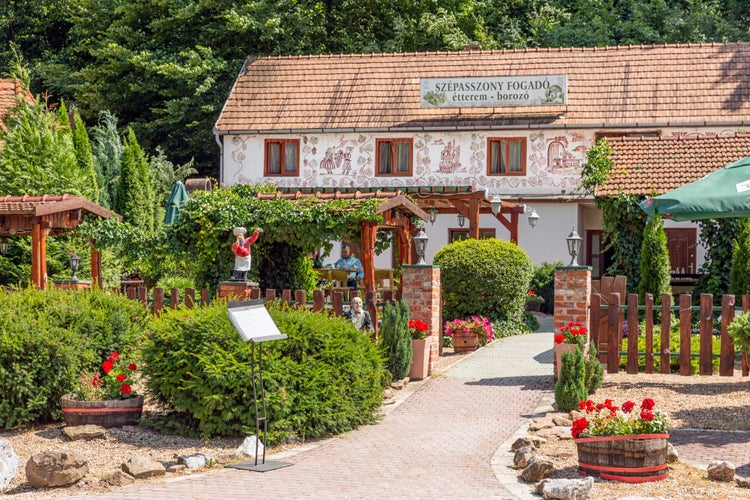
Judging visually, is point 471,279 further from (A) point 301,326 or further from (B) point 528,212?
(A) point 301,326

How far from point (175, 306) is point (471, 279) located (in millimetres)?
7255

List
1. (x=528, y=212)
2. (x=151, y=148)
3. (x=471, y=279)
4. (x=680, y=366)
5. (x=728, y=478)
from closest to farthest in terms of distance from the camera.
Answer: (x=728, y=478)
(x=680, y=366)
(x=471, y=279)
(x=528, y=212)
(x=151, y=148)

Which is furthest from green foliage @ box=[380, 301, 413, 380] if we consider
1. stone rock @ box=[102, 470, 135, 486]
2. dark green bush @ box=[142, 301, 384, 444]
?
stone rock @ box=[102, 470, 135, 486]

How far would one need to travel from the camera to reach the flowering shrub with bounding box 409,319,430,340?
14273 mm

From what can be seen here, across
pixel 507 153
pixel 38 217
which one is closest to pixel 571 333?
pixel 38 217

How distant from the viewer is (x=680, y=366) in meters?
13.6

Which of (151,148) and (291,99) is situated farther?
(151,148)

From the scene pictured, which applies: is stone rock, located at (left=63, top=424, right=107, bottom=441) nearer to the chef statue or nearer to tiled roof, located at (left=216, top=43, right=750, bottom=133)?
the chef statue

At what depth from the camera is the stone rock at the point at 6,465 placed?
867 centimetres

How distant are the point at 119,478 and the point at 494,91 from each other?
2182 cm

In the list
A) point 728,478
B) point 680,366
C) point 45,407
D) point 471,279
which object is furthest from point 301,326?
point 471,279

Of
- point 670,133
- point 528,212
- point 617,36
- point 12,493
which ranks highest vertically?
point 617,36

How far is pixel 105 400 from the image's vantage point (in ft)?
35.9

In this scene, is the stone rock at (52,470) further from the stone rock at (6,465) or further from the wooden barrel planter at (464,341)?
the wooden barrel planter at (464,341)
